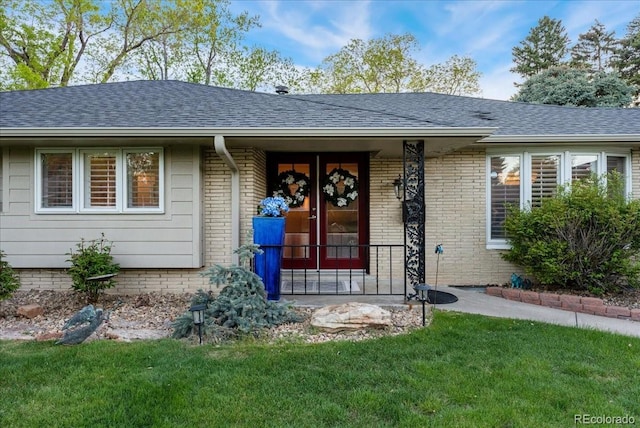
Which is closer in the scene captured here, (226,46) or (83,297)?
(83,297)

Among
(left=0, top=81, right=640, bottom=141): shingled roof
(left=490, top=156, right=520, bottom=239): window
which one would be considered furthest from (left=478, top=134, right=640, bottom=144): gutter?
(left=490, top=156, right=520, bottom=239): window

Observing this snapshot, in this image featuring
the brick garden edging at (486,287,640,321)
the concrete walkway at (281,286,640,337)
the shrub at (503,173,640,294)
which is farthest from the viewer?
the shrub at (503,173,640,294)

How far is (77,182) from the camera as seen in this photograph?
5.42 m

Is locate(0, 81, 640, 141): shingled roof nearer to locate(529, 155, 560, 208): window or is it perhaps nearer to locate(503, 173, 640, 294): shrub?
locate(529, 155, 560, 208): window

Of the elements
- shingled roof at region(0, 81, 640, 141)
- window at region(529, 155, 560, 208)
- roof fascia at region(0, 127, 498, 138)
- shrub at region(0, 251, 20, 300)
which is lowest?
shrub at region(0, 251, 20, 300)

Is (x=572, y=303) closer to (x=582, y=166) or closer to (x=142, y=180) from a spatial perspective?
(x=582, y=166)

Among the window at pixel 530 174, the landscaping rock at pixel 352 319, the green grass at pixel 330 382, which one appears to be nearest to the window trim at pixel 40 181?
the green grass at pixel 330 382

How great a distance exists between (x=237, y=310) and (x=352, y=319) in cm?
122

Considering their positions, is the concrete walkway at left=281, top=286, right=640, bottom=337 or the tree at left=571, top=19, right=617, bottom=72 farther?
the tree at left=571, top=19, right=617, bottom=72

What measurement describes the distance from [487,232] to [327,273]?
9.46 ft

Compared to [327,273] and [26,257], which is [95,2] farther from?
[327,273]

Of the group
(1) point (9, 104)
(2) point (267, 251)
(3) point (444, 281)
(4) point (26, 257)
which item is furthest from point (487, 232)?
(1) point (9, 104)

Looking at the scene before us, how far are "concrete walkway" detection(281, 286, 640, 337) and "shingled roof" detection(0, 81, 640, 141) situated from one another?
235cm

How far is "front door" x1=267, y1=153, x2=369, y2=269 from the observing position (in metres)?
6.79
